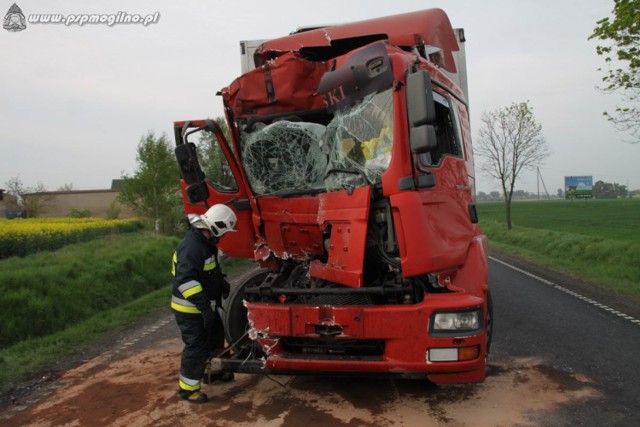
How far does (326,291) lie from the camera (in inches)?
149

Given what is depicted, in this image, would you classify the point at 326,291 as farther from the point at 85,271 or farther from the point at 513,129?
the point at 513,129

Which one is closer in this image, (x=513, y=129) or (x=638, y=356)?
(x=638, y=356)

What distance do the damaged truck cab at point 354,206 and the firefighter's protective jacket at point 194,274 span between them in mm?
460

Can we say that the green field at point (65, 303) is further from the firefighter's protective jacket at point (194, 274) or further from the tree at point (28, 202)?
the tree at point (28, 202)

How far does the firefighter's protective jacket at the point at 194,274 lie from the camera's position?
13.6ft

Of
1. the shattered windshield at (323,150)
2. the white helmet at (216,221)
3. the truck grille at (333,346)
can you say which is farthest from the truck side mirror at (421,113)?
the white helmet at (216,221)

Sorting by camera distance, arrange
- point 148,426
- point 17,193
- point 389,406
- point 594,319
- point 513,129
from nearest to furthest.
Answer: point 148,426, point 389,406, point 594,319, point 513,129, point 17,193

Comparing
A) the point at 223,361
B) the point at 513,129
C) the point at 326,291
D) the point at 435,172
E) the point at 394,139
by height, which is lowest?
the point at 223,361

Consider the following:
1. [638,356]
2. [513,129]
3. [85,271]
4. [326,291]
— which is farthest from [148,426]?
[513,129]

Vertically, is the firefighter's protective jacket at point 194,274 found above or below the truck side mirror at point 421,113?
below

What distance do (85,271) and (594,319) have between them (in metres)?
8.77

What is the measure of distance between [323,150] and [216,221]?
1.15 metres

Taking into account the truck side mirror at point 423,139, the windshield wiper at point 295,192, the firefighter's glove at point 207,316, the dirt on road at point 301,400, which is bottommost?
the dirt on road at point 301,400

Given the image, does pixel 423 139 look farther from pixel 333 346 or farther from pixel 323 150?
pixel 333 346
